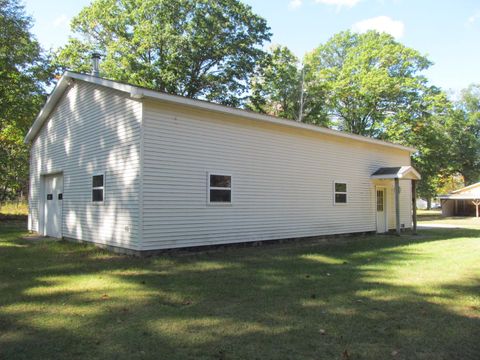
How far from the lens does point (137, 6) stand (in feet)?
87.7

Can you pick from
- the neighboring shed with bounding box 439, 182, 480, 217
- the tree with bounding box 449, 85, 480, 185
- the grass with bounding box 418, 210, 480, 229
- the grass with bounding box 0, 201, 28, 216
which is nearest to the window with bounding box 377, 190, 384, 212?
the grass with bounding box 418, 210, 480, 229

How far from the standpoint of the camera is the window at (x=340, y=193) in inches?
546

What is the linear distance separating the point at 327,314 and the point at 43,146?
42.1ft

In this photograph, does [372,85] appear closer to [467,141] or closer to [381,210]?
[381,210]

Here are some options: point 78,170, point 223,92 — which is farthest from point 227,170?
point 223,92

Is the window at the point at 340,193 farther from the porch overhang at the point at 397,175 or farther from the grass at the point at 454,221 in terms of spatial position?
the grass at the point at 454,221

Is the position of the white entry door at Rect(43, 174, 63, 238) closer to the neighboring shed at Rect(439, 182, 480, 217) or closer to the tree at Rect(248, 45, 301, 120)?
the tree at Rect(248, 45, 301, 120)

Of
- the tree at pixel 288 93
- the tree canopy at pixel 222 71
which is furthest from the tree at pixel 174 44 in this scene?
the tree at pixel 288 93

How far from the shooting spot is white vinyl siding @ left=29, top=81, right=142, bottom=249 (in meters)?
9.15

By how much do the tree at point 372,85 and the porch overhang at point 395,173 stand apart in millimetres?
14929

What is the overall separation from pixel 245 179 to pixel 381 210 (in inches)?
306

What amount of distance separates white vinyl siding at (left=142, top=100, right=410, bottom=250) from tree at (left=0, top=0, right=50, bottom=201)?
50.8 ft

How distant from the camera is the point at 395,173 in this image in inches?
576

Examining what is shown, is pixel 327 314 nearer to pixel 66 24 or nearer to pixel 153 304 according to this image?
pixel 153 304
